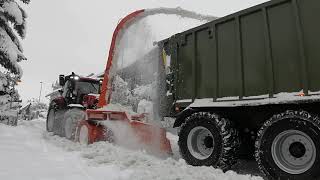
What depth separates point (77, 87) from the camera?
1300 cm

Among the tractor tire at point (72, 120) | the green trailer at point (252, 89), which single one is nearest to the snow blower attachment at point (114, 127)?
the green trailer at point (252, 89)

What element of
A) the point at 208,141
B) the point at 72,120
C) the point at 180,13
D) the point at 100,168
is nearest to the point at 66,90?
the point at 72,120

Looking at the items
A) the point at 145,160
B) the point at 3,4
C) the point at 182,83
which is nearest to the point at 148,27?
the point at 182,83

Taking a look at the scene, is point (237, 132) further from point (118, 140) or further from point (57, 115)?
point (57, 115)

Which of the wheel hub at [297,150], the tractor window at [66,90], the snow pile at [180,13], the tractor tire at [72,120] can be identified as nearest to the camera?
the wheel hub at [297,150]

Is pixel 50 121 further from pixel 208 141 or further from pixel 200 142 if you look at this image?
pixel 208 141

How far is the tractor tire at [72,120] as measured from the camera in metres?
11.2

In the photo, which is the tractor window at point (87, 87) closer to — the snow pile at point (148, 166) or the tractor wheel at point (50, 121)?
the tractor wheel at point (50, 121)

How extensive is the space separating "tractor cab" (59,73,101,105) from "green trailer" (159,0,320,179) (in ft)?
20.3

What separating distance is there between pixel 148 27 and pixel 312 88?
6.23 m

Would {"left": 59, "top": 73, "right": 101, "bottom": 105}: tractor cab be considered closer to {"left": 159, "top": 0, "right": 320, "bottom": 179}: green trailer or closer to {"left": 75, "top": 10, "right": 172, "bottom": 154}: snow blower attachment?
{"left": 75, "top": 10, "right": 172, "bottom": 154}: snow blower attachment

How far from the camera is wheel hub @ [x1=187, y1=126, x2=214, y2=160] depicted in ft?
20.8

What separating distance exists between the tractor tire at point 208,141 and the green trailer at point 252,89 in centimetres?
2

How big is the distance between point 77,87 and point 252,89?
877 centimetres
